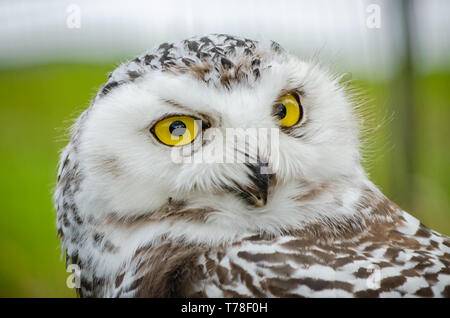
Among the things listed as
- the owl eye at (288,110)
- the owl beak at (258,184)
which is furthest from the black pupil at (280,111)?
the owl beak at (258,184)

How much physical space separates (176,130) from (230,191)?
0.46 ft

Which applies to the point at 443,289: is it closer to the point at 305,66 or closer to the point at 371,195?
the point at 371,195

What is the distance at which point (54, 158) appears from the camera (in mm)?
1391

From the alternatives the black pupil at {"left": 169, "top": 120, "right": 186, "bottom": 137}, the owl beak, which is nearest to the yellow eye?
the black pupil at {"left": 169, "top": 120, "right": 186, "bottom": 137}

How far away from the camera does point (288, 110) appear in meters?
0.82

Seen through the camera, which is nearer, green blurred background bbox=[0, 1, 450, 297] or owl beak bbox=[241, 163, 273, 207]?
owl beak bbox=[241, 163, 273, 207]

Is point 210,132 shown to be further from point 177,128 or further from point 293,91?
point 293,91

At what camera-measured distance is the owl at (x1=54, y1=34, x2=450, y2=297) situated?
719 mm

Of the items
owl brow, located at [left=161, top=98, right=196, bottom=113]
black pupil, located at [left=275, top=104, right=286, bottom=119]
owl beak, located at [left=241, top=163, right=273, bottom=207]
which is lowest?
owl beak, located at [left=241, top=163, right=273, bottom=207]

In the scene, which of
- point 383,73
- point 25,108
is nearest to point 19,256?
point 25,108

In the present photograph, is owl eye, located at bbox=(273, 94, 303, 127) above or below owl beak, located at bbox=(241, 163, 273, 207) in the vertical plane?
above

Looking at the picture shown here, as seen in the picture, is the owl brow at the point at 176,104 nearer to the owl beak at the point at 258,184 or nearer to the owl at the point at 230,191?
the owl at the point at 230,191

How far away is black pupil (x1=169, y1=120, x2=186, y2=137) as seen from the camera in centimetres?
76

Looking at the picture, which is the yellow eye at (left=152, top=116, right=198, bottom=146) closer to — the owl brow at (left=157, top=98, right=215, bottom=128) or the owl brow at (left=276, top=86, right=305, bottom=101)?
the owl brow at (left=157, top=98, right=215, bottom=128)
